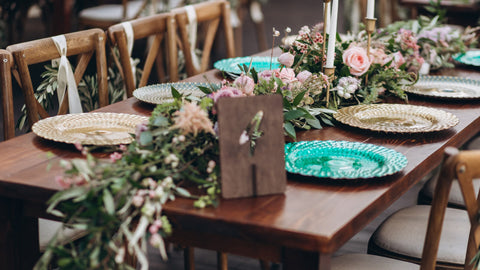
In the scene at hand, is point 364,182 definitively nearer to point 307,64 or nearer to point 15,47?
point 307,64

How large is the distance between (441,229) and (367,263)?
1.13 feet

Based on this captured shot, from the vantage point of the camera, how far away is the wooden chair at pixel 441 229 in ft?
3.91

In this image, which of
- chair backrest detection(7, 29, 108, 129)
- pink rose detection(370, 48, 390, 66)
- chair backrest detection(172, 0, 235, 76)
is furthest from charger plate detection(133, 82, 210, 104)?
chair backrest detection(172, 0, 235, 76)

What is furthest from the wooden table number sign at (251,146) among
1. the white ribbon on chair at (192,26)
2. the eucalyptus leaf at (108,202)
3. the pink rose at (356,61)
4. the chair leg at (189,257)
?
the white ribbon on chair at (192,26)

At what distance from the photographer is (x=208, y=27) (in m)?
3.09

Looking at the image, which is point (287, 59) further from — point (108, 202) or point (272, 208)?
point (108, 202)

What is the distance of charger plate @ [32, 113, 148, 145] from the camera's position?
1.58 m

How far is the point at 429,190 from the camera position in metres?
2.24

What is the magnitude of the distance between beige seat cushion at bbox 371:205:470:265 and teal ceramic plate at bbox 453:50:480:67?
0.93 m

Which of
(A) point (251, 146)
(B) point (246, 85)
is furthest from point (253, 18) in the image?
(A) point (251, 146)

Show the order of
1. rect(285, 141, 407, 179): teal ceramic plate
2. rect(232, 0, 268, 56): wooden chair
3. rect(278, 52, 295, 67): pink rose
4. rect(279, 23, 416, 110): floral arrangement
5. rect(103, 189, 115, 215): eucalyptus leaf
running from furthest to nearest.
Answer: rect(232, 0, 268, 56): wooden chair
rect(279, 23, 416, 110): floral arrangement
rect(278, 52, 295, 67): pink rose
rect(285, 141, 407, 179): teal ceramic plate
rect(103, 189, 115, 215): eucalyptus leaf

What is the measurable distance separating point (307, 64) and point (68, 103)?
868mm

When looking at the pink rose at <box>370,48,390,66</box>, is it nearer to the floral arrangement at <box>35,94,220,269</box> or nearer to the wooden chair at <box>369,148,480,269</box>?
the wooden chair at <box>369,148,480,269</box>

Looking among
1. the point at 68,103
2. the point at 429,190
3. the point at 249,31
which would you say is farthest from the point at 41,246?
the point at 249,31
